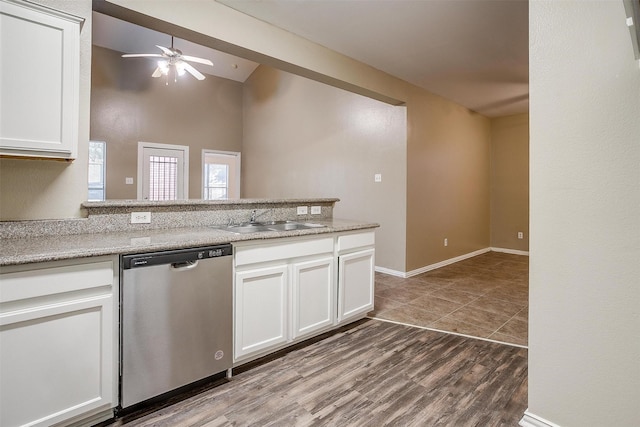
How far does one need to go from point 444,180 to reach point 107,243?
15.1 feet

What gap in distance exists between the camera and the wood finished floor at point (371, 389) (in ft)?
5.21

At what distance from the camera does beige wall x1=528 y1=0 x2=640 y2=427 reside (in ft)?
4.15

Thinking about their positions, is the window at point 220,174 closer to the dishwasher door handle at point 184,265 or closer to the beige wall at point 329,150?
the beige wall at point 329,150

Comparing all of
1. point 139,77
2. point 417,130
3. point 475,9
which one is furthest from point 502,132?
point 139,77

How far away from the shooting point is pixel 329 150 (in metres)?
5.29

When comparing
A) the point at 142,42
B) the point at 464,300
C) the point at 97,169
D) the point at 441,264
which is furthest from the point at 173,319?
the point at 142,42

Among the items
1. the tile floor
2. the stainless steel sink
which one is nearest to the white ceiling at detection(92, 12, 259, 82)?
the stainless steel sink

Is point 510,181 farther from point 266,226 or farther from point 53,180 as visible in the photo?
point 53,180

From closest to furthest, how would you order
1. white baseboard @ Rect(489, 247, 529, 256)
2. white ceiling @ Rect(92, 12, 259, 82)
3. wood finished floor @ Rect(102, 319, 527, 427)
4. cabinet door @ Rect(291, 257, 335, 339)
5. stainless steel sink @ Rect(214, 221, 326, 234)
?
wood finished floor @ Rect(102, 319, 527, 427) → cabinet door @ Rect(291, 257, 335, 339) → stainless steel sink @ Rect(214, 221, 326, 234) → white ceiling @ Rect(92, 12, 259, 82) → white baseboard @ Rect(489, 247, 529, 256)

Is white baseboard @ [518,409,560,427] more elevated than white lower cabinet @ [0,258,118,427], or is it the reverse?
white lower cabinet @ [0,258,118,427]

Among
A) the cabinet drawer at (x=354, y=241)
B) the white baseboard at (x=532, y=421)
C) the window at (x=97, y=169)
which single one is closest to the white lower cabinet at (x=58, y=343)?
the cabinet drawer at (x=354, y=241)

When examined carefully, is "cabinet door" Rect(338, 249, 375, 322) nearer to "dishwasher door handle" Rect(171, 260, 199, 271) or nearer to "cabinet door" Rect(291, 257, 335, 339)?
"cabinet door" Rect(291, 257, 335, 339)

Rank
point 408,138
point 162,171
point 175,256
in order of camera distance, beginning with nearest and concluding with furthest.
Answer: point 175,256, point 408,138, point 162,171

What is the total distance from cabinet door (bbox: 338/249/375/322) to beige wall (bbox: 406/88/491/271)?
1756 mm
